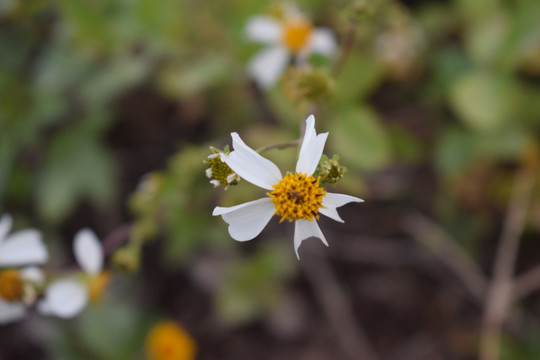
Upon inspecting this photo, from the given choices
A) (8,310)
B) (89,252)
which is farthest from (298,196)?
(8,310)

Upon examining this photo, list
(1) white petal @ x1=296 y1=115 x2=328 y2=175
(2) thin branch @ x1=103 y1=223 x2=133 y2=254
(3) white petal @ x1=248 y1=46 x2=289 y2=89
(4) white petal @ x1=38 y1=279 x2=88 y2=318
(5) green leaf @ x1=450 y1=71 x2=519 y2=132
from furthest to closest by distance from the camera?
(5) green leaf @ x1=450 y1=71 x2=519 y2=132, (3) white petal @ x1=248 y1=46 x2=289 y2=89, (2) thin branch @ x1=103 y1=223 x2=133 y2=254, (4) white petal @ x1=38 y1=279 x2=88 y2=318, (1) white petal @ x1=296 y1=115 x2=328 y2=175

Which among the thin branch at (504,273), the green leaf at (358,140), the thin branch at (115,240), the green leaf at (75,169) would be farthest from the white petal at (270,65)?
the thin branch at (504,273)

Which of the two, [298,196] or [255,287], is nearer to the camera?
[298,196]

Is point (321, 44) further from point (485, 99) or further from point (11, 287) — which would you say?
point (11, 287)

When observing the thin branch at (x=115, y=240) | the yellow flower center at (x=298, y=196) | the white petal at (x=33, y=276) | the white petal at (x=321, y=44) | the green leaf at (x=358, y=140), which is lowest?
the yellow flower center at (x=298, y=196)

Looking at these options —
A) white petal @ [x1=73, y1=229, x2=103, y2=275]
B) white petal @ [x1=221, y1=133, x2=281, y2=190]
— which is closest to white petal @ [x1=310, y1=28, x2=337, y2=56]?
white petal @ [x1=221, y1=133, x2=281, y2=190]

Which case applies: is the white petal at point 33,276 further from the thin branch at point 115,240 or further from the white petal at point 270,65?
the white petal at point 270,65

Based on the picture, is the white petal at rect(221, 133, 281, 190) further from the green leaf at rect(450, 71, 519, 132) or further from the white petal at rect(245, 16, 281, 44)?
the green leaf at rect(450, 71, 519, 132)
